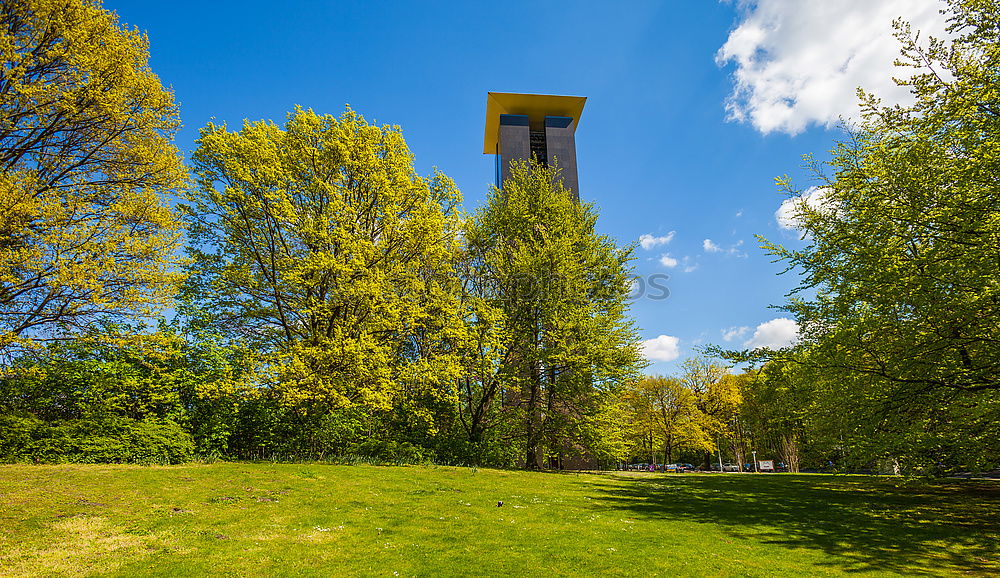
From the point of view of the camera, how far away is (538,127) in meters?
51.2

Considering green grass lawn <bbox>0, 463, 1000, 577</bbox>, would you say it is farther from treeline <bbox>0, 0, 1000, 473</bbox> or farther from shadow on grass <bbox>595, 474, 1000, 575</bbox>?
treeline <bbox>0, 0, 1000, 473</bbox>

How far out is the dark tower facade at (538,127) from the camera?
47.3m

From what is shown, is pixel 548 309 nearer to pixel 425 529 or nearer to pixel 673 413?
pixel 425 529

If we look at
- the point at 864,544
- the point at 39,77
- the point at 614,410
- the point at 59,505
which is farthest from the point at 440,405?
the point at 39,77

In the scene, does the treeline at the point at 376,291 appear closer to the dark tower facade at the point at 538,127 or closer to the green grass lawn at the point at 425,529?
the green grass lawn at the point at 425,529

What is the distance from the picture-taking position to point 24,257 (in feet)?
48.4

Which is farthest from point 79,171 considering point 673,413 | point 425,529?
point 673,413

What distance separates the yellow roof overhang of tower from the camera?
49.3m

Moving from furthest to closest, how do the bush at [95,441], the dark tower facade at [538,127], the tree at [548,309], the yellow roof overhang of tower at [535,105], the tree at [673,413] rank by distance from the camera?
the tree at [673,413], the yellow roof overhang of tower at [535,105], the dark tower facade at [538,127], the tree at [548,309], the bush at [95,441]

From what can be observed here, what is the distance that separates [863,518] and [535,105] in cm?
4595

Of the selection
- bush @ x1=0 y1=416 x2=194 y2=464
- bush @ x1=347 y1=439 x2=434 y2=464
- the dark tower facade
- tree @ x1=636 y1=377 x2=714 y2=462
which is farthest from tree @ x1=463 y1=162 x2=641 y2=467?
tree @ x1=636 y1=377 x2=714 y2=462

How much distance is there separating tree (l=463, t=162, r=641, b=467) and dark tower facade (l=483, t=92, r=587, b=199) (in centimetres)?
1769

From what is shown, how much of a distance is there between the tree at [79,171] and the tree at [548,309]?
1449cm

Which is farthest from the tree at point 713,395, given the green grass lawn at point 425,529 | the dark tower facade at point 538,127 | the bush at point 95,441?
the bush at point 95,441
